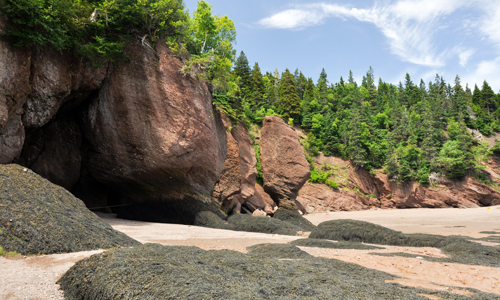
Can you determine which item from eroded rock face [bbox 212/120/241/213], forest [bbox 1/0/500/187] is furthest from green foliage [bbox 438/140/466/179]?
eroded rock face [bbox 212/120/241/213]

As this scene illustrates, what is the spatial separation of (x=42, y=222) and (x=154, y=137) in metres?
7.57

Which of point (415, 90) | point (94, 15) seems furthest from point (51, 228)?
point (415, 90)

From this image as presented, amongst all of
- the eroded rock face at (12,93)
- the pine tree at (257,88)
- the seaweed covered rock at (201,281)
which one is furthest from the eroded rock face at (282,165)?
the seaweed covered rock at (201,281)

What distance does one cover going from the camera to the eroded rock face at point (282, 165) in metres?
25.4

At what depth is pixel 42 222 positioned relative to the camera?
6320 millimetres

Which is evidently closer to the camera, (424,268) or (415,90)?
(424,268)

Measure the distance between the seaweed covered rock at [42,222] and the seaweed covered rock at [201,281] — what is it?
2.27 metres

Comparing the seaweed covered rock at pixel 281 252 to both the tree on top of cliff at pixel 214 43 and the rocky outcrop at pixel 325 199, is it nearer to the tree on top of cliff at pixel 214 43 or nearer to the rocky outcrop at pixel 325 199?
the tree on top of cliff at pixel 214 43

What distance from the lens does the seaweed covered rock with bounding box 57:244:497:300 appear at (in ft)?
10.5

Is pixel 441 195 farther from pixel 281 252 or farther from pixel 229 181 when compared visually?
pixel 281 252

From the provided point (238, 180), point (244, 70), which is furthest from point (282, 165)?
point (244, 70)

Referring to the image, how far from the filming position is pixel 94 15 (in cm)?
1202

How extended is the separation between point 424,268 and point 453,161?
3765cm

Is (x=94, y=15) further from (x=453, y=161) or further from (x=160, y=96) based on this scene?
(x=453, y=161)
